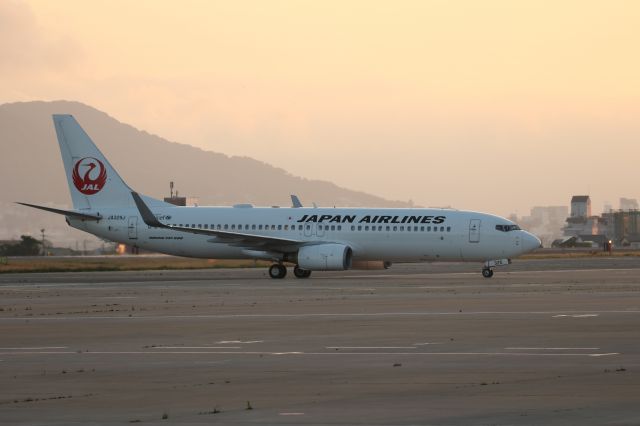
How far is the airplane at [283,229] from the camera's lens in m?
61.0

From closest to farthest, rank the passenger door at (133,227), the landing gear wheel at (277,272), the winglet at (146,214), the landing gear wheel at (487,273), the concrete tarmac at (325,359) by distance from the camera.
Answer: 1. the concrete tarmac at (325,359)
2. the landing gear wheel at (487,273)
3. the landing gear wheel at (277,272)
4. the winglet at (146,214)
5. the passenger door at (133,227)

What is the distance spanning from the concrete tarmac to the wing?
62.2 ft

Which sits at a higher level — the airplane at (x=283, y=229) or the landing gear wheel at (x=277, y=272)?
the airplane at (x=283, y=229)

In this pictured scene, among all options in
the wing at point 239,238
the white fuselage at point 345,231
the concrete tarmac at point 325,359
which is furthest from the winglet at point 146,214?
the concrete tarmac at point 325,359

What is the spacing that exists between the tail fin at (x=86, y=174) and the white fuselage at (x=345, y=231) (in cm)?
74

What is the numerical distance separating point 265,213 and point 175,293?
19.7 m

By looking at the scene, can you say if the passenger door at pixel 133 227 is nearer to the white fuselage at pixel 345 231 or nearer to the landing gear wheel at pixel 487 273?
the white fuselage at pixel 345 231

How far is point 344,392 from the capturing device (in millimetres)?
16859

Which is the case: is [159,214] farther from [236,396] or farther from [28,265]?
[236,396]

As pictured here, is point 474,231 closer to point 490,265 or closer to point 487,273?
point 490,265

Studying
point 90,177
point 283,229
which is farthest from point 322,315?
point 90,177

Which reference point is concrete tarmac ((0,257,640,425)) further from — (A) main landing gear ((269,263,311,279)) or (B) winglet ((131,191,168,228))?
(B) winglet ((131,191,168,228))

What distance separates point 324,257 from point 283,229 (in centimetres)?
385

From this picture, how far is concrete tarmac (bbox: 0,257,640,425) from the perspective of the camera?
15258 millimetres
